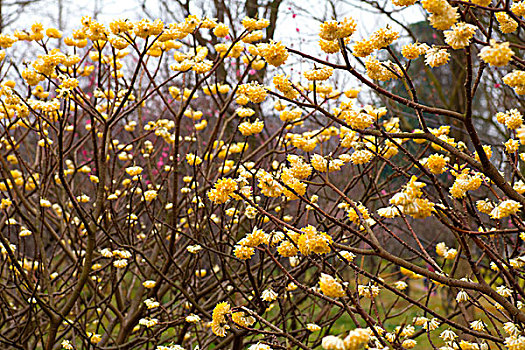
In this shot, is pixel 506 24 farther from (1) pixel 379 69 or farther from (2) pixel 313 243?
(2) pixel 313 243

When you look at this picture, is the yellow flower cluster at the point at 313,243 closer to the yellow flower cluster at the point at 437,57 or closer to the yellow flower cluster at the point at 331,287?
the yellow flower cluster at the point at 331,287

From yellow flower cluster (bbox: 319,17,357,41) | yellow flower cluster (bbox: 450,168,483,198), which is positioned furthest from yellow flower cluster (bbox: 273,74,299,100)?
yellow flower cluster (bbox: 450,168,483,198)

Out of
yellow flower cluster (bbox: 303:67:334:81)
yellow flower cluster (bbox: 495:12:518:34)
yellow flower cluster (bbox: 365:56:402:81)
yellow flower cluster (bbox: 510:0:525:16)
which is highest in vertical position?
yellow flower cluster (bbox: 510:0:525:16)

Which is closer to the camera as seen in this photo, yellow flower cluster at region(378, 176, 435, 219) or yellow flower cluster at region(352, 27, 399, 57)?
yellow flower cluster at region(378, 176, 435, 219)

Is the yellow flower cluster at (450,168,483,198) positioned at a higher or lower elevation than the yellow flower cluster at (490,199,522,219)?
higher

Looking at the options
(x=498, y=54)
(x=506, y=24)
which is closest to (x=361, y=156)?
(x=506, y=24)

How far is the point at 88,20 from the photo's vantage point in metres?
2.24

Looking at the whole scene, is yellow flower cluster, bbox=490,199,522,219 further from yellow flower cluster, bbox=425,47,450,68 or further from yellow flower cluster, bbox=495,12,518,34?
yellow flower cluster, bbox=495,12,518,34

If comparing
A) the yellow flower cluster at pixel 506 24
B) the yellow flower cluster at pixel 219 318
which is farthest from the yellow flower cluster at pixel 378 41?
the yellow flower cluster at pixel 219 318

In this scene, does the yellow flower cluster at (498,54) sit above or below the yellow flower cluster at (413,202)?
above

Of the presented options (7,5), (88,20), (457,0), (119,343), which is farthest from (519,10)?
(7,5)

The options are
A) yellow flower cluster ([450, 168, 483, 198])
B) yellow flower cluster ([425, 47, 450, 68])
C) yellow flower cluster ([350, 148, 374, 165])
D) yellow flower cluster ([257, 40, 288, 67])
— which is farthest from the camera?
yellow flower cluster ([350, 148, 374, 165])

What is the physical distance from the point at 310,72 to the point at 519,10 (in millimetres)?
606

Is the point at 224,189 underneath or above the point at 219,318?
above
